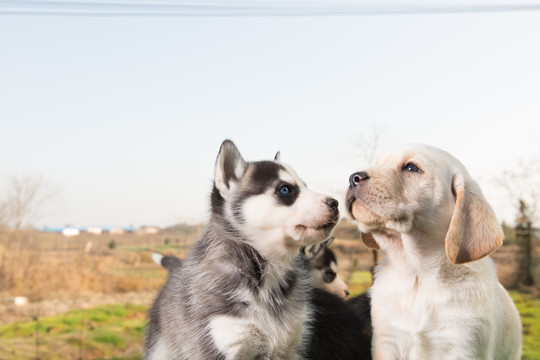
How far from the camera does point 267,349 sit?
11.9 feet

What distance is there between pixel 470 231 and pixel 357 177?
2.76 ft

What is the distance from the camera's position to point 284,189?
3.82 meters

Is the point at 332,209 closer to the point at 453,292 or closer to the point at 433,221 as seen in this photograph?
the point at 433,221

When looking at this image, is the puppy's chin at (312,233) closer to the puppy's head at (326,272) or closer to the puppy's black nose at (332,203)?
the puppy's black nose at (332,203)

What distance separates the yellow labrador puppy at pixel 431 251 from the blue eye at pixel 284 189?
1.44ft

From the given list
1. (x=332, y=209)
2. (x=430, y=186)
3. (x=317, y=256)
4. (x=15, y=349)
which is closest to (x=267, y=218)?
(x=332, y=209)

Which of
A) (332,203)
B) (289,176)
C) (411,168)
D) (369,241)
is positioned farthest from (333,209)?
(369,241)

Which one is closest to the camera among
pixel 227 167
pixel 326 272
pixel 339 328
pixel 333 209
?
pixel 333 209

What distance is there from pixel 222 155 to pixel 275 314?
1248 mm

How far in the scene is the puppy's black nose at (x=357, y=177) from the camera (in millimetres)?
3682

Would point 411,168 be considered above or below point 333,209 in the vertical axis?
above

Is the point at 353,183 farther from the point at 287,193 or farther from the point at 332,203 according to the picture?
the point at 287,193

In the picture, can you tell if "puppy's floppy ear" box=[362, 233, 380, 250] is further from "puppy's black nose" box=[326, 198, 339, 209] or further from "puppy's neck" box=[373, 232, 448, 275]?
"puppy's black nose" box=[326, 198, 339, 209]

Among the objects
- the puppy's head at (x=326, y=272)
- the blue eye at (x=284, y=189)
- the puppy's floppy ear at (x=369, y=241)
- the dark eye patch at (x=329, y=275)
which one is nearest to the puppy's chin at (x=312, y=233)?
the blue eye at (x=284, y=189)
